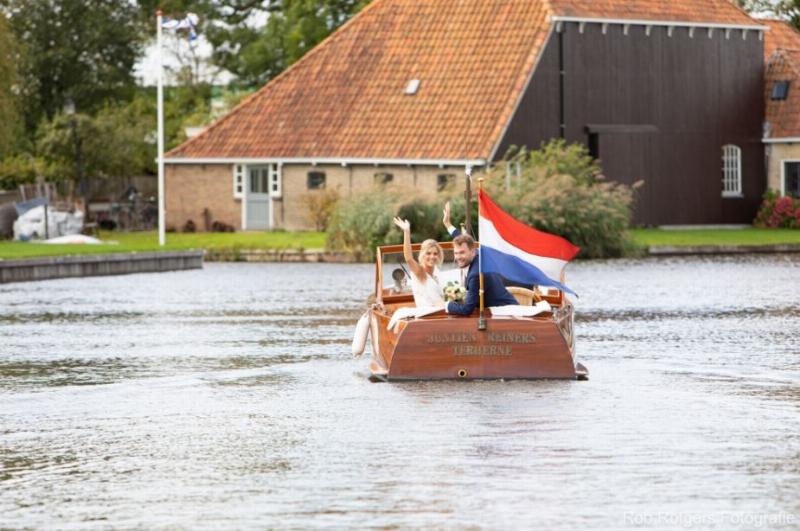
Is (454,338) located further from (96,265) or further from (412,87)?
(412,87)

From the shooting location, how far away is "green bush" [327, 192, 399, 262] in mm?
50531

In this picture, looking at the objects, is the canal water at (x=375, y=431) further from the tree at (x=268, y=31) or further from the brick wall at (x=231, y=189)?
the tree at (x=268, y=31)

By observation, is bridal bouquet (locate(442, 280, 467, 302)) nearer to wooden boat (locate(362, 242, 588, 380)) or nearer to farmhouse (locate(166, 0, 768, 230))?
wooden boat (locate(362, 242, 588, 380))

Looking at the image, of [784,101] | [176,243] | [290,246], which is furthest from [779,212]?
[176,243]

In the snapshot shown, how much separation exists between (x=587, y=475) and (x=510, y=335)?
5.94 m

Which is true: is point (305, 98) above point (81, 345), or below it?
above

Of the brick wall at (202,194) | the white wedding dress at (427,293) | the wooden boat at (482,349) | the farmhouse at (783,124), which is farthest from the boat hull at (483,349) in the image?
the farmhouse at (783,124)

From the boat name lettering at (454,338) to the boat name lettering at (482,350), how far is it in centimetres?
6

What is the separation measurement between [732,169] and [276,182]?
551 inches

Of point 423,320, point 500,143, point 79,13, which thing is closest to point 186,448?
point 423,320

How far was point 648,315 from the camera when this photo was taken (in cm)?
3091

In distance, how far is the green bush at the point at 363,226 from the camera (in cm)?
5053

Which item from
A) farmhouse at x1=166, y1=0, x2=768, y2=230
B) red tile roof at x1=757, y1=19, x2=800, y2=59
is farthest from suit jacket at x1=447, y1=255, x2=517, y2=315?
red tile roof at x1=757, y1=19, x2=800, y2=59

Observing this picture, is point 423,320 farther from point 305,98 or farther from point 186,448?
point 305,98
